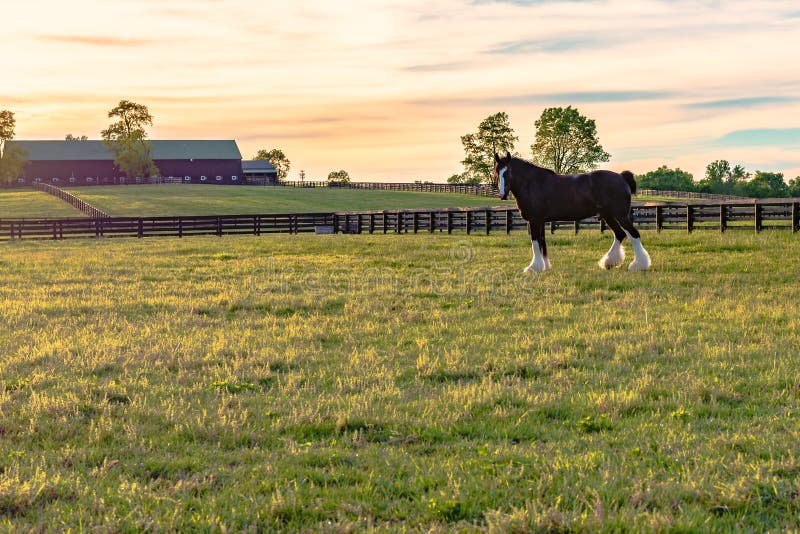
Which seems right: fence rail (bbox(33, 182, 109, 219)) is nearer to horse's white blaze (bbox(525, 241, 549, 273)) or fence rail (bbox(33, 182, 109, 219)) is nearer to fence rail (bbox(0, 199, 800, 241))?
fence rail (bbox(0, 199, 800, 241))

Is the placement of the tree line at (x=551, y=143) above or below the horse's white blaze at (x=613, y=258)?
above

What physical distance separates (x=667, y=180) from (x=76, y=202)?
8946cm

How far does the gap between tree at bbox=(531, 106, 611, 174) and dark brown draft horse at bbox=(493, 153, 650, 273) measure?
5969 cm

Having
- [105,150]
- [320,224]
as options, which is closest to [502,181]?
[320,224]

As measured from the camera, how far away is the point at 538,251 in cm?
1523

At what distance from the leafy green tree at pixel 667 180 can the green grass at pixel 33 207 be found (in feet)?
271

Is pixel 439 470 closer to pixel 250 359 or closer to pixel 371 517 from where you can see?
pixel 371 517

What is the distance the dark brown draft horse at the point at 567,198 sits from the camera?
598 inches

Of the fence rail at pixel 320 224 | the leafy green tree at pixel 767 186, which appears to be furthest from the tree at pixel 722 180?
the fence rail at pixel 320 224

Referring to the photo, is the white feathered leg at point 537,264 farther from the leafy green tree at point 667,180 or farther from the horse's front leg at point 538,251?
the leafy green tree at point 667,180

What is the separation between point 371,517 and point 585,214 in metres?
12.6

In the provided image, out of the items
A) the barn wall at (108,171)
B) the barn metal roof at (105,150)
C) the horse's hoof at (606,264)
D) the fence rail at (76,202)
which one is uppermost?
the barn metal roof at (105,150)

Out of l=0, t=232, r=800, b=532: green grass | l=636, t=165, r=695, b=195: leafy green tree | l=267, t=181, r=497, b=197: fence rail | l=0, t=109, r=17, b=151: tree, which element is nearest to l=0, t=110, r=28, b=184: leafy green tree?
l=0, t=109, r=17, b=151: tree

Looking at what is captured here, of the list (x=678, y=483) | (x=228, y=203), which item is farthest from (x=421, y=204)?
(x=678, y=483)
